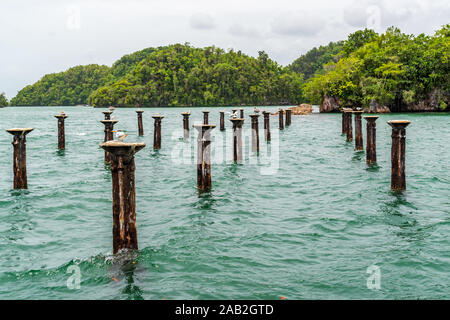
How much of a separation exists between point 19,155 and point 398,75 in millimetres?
49325

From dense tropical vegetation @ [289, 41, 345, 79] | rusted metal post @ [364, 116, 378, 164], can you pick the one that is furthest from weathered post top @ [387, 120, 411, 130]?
dense tropical vegetation @ [289, 41, 345, 79]

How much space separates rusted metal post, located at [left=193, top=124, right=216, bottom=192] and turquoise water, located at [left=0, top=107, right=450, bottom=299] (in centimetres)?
39

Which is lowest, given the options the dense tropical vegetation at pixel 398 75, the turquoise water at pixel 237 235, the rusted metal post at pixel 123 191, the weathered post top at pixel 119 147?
the turquoise water at pixel 237 235

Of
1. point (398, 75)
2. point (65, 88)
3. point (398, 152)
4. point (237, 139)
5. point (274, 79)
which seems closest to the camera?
point (398, 152)

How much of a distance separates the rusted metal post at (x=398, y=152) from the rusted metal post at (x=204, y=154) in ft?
16.5

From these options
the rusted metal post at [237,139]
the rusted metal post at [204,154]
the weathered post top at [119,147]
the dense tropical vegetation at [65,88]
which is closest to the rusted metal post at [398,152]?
the rusted metal post at [204,154]

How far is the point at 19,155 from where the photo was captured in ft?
42.5

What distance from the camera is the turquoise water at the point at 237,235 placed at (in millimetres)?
6938

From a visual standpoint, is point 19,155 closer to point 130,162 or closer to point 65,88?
point 130,162

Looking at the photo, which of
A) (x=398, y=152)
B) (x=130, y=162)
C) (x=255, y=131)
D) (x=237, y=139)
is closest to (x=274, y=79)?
→ (x=255, y=131)

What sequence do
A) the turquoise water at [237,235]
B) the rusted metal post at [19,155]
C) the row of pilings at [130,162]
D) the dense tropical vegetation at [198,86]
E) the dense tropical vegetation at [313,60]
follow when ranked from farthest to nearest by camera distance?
the dense tropical vegetation at [313,60] → the dense tropical vegetation at [198,86] → the rusted metal post at [19,155] → the row of pilings at [130,162] → the turquoise water at [237,235]

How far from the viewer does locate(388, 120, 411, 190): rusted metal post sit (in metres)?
11.8

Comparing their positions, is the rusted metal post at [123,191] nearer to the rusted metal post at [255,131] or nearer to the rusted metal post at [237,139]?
the rusted metal post at [237,139]

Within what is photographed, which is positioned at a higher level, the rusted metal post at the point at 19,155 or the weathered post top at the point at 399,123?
the weathered post top at the point at 399,123
